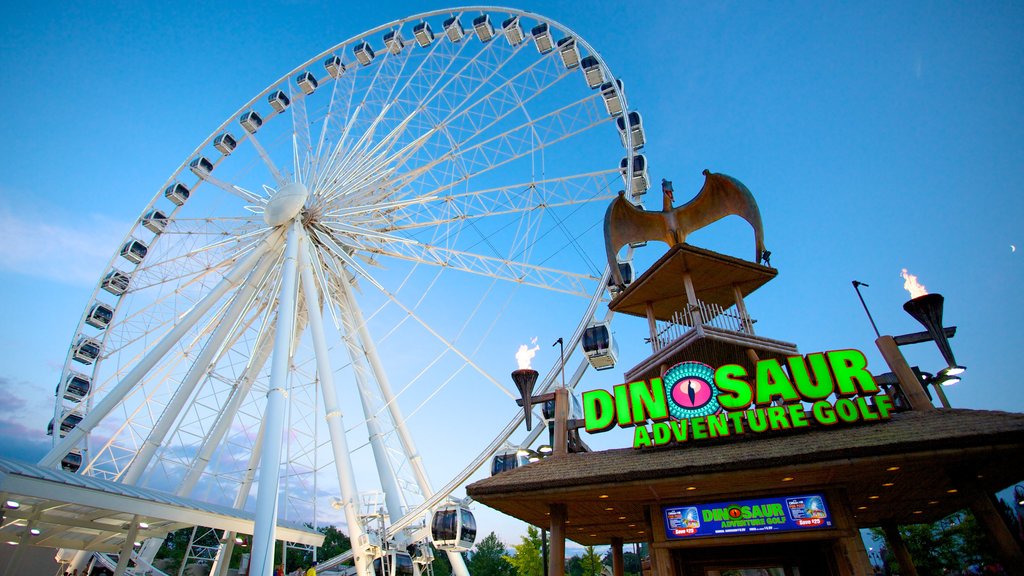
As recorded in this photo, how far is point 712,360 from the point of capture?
14.2 meters

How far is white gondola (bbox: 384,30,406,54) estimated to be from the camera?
26.5m

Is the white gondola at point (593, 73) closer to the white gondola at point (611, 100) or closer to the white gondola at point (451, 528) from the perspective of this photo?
the white gondola at point (611, 100)

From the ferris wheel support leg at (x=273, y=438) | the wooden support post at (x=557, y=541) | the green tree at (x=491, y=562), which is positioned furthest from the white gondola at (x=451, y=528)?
the green tree at (x=491, y=562)

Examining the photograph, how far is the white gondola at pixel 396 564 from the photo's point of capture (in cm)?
1702

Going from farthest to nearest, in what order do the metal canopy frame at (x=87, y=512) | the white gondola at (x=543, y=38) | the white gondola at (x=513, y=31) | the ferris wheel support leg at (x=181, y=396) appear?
the white gondola at (x=513, y=31) < the white gondola at (x=543, y=38) < the ferris wheel support leg at (x=181, y=396) < the metal canopy frame at (x=87, y=512)

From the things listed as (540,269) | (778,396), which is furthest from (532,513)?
(540,269)

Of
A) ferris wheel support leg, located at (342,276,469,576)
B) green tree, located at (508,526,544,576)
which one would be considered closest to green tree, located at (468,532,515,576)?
green tree, located at (508,526,544,576)

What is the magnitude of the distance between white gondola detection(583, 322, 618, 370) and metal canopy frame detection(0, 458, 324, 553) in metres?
12.5

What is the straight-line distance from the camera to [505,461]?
17.3 m

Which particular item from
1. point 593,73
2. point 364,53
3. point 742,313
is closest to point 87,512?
point 742,313

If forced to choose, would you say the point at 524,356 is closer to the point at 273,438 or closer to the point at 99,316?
the point at 273,438

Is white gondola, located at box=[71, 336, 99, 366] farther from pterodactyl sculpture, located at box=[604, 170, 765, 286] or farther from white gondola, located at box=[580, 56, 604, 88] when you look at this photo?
white gondola, located at box=[580, 56, 604, 88]

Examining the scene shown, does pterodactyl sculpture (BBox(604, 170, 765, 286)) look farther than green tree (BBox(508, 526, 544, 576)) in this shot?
No

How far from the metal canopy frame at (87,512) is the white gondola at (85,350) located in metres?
9.09
